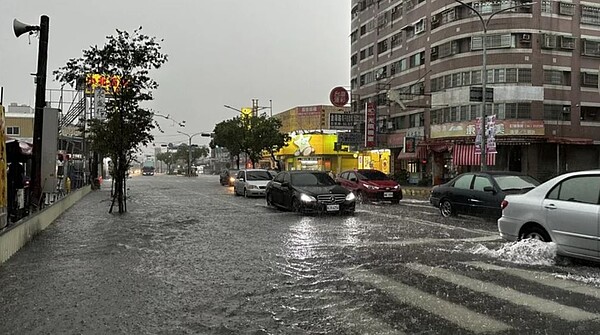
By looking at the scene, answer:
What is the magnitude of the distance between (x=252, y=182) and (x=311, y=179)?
8969 millimetres

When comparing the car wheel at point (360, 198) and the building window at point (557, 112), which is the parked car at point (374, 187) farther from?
the building window at point (557, 112)

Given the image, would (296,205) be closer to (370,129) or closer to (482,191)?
(482,191)

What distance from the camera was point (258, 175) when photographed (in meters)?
26.8

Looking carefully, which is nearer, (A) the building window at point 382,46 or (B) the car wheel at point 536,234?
(B) the car wheel at point 536,234

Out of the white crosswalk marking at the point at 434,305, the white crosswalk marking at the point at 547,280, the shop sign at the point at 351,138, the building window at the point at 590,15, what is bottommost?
the white crosswalk marking at the point at 434,305

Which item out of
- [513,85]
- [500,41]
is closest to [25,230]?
[513,85]

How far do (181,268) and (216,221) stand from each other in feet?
21.8

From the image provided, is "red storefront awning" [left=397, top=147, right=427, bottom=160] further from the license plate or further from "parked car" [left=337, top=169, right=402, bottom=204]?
the license plate

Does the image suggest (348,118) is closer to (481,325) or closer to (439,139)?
(439,139)

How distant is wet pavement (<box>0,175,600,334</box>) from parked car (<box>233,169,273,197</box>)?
13296mm

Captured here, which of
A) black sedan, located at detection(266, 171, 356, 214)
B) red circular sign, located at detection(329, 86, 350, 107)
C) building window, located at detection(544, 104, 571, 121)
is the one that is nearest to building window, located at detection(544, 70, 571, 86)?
building window, located at detection(544, 104, 571, 121)

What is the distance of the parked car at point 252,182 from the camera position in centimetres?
2523

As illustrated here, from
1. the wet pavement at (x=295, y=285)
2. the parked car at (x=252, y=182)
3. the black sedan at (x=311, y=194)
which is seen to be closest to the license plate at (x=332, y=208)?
the black sedan at (x=311, y=194)

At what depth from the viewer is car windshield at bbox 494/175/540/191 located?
13133mm
